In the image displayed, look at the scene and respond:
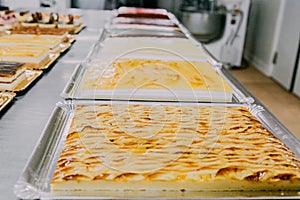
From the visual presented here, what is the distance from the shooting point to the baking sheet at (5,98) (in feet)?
3.50

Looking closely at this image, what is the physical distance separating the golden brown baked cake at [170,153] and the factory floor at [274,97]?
2163 mm

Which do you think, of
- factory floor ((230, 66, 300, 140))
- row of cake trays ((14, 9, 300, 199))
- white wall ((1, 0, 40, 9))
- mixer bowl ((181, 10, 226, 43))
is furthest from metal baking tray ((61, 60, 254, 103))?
mixer bowl ((181, 10, 226, 43))

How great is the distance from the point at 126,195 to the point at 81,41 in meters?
1.44

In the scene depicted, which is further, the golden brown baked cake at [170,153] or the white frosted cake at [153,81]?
the white frosted cake at [153,81]

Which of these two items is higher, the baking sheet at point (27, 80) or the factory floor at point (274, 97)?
the baking sheet at point (27, 80)

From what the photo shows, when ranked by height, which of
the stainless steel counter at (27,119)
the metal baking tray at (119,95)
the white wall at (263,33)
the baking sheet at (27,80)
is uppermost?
the baking sheet at (27,80)

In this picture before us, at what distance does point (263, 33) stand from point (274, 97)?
1.38m

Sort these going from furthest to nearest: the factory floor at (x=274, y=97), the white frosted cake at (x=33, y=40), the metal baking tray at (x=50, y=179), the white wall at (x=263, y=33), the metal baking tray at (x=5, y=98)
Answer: the white wall at (x=263, y=33) < the factory floor at (x=274, y=97) < the white frosted cake at (x=33, y=40) < the metal baking tray at (x=5, y=98) < the metal baking tray at (x=50, y=179)

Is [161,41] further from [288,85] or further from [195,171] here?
[288,85]

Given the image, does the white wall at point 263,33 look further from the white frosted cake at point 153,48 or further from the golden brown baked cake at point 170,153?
the golden brown baked cake at point 170,153

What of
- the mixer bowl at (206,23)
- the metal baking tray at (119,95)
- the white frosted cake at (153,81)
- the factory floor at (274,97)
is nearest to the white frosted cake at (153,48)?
the white frosted cake at (153,81)

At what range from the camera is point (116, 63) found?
1.50 m

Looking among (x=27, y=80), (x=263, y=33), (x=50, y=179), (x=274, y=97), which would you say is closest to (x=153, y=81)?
(x=27, y=80)

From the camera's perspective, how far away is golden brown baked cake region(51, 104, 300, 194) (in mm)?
743
